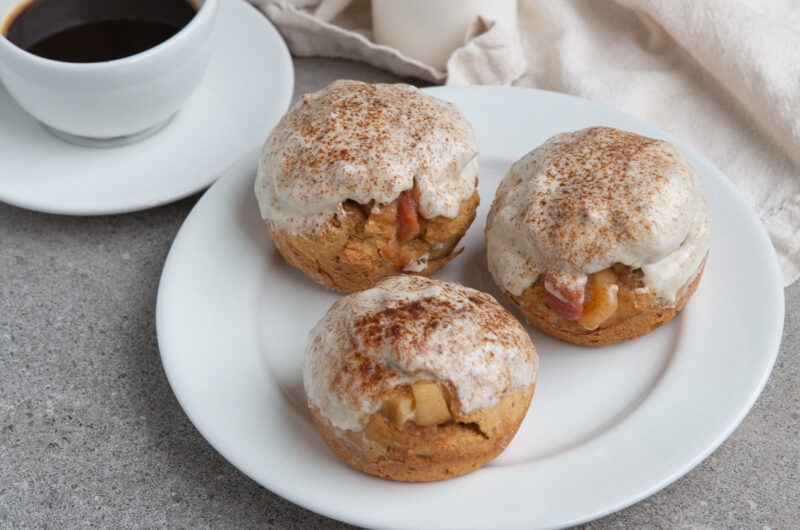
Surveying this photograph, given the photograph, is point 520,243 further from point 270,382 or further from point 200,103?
point 200,103

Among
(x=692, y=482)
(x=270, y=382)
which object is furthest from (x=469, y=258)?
(x=692, y=482)

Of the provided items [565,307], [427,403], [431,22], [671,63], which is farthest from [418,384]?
[671,63]

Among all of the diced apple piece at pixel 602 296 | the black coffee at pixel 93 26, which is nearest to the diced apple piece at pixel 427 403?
the diced apple piece at pixel 602 296

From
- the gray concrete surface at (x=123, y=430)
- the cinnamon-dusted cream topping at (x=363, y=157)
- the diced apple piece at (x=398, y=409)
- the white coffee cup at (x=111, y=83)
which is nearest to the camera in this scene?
the diced apple piece at (x=398, y=409)

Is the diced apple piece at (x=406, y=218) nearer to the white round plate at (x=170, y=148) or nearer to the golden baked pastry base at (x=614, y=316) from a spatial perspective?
the golden baked pastry base at (x=614, y=316)

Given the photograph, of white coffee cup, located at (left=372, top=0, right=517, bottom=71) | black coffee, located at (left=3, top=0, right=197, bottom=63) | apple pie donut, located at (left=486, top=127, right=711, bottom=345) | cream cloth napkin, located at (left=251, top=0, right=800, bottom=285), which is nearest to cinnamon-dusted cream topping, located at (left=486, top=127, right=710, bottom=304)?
apple pie donut, located at (left=486, top=127, right=711, bottom=345)

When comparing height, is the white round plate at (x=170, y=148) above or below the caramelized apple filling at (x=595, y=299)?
below

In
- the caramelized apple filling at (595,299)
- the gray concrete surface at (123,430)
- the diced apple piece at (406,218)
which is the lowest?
the gray concrete surface at (123,430)

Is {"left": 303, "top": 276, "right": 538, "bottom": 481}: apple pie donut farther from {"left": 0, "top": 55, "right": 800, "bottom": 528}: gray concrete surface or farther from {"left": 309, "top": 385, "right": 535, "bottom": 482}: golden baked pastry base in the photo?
{"left": 0, "top": 55, "right": 800, "bottom": 528}: gray concrete surface
